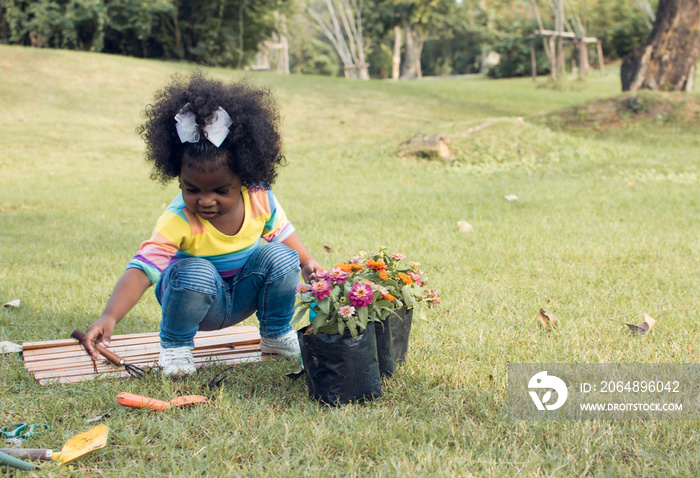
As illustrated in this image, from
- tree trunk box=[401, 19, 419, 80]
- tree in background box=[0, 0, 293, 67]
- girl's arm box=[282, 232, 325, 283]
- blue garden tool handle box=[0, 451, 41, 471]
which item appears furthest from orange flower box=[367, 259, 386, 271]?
tree trunk box=[401, 19, 419, 80]

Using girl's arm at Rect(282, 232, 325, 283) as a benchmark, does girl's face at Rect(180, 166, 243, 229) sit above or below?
above

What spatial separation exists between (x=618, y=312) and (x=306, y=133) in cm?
1121

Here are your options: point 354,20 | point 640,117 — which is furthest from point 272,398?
point 354,20

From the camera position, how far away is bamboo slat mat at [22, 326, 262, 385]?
2.67m

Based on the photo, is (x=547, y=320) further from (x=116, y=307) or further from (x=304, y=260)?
(x=116, y=307)

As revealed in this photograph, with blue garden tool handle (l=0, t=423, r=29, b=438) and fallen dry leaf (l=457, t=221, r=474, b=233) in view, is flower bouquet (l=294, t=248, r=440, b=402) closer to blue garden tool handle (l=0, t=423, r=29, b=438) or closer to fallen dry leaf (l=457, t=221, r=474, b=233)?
blue garden tool handle (l=0, t=423, r=29, b=438)

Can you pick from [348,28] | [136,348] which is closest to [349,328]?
[136,348]

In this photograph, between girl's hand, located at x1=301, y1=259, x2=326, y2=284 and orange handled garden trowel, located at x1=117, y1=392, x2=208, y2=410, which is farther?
girl's hand, located at x1=301, y1=259, x2=326, y2=284

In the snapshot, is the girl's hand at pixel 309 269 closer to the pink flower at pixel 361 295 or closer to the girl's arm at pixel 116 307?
the pink flower at pixel 361 295

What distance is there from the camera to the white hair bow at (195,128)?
2369 mm

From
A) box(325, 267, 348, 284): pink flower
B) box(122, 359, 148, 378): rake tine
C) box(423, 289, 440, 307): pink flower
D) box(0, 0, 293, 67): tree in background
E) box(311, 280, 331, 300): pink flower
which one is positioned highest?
box(0, 0, 293, 67): tree in background

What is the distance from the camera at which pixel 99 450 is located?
201 centimetres

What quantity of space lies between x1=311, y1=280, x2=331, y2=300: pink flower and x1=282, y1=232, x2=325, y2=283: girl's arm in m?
0.54

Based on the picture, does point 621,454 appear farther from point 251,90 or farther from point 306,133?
point 306,133
